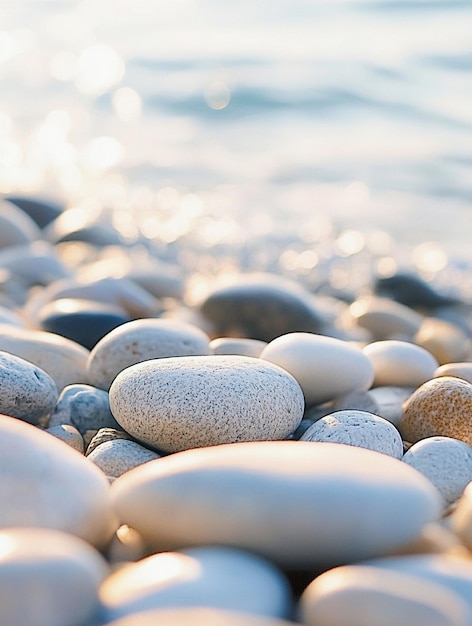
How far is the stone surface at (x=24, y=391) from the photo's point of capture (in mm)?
2188

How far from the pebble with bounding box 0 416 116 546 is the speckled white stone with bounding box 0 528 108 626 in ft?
0.96

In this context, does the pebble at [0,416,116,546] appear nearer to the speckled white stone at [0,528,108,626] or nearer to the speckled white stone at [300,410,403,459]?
the speckled white stone at [0,528,108,626]

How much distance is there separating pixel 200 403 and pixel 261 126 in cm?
749

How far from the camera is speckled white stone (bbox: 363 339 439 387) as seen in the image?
285cm

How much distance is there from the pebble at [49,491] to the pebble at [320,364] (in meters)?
0.86

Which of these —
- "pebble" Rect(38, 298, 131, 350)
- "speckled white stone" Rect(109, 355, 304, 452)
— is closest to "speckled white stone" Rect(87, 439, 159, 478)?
"speckled white stone" Rect(109, 355, 304, 452)

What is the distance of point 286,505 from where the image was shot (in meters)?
1.46

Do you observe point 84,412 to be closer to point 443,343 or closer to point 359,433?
point 359,433

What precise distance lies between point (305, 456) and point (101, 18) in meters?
13.9

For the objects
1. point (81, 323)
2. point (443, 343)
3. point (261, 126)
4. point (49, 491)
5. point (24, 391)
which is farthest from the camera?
point (261, 126)

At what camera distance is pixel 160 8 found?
48.8ft

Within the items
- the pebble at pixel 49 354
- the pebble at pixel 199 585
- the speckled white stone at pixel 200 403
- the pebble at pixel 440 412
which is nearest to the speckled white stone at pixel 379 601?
the pebble at pixel 199 585

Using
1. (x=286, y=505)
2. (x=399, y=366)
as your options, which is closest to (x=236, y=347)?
(x=399, y=366)

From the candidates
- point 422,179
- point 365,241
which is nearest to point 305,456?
point 365,241
